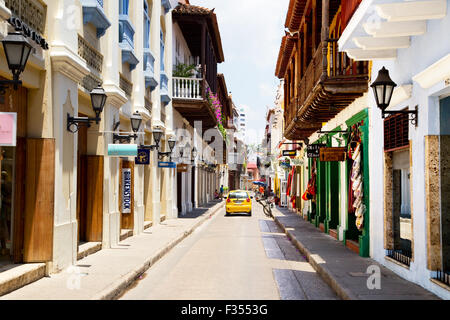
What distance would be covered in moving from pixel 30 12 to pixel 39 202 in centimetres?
314

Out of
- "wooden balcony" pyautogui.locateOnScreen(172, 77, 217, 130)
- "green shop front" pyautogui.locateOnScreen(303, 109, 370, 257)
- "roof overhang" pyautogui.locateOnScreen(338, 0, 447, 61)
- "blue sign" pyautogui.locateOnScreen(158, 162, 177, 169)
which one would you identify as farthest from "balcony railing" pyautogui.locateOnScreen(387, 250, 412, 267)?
"wooden balcony" pyautogui.locateOnScreen(172, 77, 217, 130)

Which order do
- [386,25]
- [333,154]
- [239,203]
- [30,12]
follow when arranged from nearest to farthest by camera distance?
[386,25]
[30,12]
[333,154]
[239,203]

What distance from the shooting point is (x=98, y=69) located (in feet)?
42.7

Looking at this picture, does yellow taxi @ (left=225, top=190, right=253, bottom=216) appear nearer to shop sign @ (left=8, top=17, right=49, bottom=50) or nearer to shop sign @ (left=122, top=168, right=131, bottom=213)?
shop sign @ (left=122, top=168, right=131, bottom=213)

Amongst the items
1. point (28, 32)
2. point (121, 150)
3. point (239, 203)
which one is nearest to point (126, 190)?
point (121, 150)

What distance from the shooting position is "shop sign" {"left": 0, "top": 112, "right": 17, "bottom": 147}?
22.0 feet

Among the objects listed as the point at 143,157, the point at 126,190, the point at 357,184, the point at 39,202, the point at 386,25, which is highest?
the point at 386,25

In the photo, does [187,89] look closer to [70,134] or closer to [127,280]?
[70,134]

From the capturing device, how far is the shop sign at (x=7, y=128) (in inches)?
264

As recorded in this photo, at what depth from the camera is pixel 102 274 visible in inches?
374

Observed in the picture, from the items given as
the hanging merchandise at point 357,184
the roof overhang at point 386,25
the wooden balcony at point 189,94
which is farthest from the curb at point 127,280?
the wooden balcony at point 189,94

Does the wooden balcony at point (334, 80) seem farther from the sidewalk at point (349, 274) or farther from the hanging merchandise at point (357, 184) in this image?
the sidewalk at point (349, 274)

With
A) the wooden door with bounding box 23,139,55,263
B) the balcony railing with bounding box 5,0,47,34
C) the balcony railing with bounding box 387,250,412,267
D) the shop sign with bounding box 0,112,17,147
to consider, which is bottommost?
the balcony railing with bounding box 387,250,412,267

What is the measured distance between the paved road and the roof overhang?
14.4 ft
